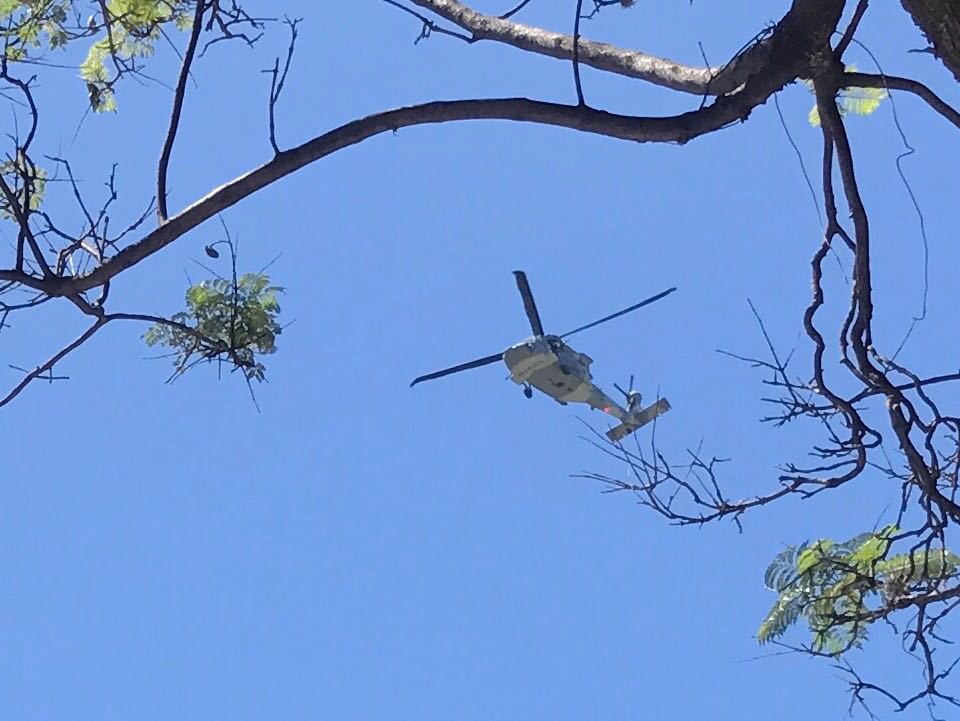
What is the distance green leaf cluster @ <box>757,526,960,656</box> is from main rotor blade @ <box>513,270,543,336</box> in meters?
5.41

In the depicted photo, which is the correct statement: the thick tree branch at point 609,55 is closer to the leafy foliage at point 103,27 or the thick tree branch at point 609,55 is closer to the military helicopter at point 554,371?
the leafy foliage at point 103,27

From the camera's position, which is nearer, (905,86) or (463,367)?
(905,86)

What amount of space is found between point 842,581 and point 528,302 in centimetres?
634

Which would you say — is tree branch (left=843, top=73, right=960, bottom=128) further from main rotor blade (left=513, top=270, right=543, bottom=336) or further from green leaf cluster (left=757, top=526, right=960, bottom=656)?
main rotor blade (left=513, top=270, right=543, bottom=336)

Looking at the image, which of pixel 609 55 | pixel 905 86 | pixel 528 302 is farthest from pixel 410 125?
pixel 528 302

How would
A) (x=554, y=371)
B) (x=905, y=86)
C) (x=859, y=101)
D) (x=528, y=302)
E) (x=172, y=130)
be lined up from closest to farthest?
(x=905, y=86) < (x=172, y=130) < (x=859, y=101) < (x=554, y=371) < (x=528, y=302)

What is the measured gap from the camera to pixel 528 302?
9508 mm

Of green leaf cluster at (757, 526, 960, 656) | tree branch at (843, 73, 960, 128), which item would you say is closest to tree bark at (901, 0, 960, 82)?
tree branch at (843, 73, 960, 128)

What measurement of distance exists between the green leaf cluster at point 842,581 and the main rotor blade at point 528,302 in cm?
541

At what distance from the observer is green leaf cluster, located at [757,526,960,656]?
298 cm

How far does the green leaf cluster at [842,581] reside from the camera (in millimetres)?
2984

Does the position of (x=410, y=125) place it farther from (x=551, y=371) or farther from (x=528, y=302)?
(x=528, y=302)

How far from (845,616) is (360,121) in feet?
6.01

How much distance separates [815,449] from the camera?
2984 millimetres
